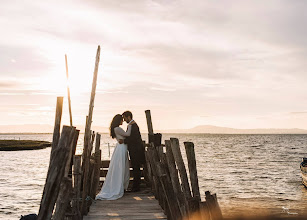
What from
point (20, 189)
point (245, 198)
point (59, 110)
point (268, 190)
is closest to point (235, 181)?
point (268, 190)

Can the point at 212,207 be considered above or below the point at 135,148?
below

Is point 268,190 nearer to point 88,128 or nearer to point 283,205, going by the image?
point 283,205

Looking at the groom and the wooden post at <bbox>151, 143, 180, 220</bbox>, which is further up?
the groom

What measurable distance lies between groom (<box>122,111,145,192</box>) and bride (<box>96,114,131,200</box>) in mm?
153

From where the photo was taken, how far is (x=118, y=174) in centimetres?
1011

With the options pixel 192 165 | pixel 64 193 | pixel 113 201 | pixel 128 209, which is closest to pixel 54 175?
pixel 64 193

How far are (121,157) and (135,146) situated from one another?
0.52m

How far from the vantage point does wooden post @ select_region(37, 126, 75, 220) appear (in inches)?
165

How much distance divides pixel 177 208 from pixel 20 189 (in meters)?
22.7

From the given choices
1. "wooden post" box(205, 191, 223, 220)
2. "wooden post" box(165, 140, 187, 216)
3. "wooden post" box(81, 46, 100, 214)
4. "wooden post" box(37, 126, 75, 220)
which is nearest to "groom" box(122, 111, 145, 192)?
"wooden post" box(81, 46, 100, 214)

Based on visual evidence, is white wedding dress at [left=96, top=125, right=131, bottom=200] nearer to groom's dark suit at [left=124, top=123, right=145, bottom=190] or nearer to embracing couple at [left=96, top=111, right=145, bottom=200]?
embracing couple at [left=96, top=111, right=145, bottom=200]

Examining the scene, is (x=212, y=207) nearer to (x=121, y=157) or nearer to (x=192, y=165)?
(x=192, y=165)

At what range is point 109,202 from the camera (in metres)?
9.28

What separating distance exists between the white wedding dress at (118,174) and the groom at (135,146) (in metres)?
0.16
